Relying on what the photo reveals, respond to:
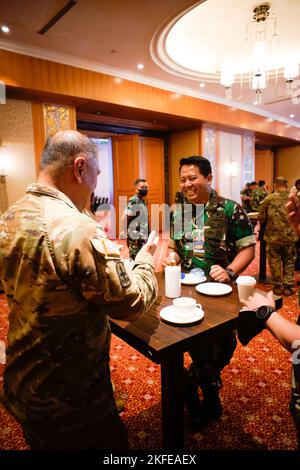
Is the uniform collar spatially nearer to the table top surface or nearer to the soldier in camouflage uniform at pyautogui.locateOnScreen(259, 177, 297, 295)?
the table top surface

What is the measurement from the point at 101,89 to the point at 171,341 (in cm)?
532

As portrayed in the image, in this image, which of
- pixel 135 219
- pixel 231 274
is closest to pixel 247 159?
pixel 135 219

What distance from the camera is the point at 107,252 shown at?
0.88m

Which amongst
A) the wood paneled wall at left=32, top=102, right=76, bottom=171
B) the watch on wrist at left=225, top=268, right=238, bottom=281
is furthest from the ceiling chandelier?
the watch on wrist at left=225, top=268, right=238, bottom=281

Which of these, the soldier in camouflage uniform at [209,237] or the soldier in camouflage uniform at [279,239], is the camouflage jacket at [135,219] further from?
the soldier in camouflage uniform at [209,237]

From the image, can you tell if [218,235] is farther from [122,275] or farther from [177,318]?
[122,275]

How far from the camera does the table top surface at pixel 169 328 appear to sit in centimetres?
111

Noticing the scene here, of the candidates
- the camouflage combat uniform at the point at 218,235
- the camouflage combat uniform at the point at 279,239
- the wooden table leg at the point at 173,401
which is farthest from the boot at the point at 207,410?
the camouflage combat uniform at the point at 279,239

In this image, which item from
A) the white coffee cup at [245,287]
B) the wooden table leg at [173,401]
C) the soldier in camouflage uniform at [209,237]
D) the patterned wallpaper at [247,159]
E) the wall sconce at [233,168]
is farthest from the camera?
the patterned wallpaper at [247,159]

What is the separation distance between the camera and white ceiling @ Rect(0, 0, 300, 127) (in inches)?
138

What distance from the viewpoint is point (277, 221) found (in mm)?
4117

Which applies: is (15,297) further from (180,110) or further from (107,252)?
(180,110)

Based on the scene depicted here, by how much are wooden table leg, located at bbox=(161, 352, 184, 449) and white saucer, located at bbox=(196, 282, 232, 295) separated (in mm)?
448

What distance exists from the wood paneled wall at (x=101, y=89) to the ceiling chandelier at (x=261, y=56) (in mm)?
1473
